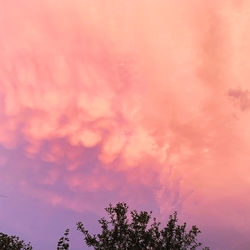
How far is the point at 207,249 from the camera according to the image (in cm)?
4103

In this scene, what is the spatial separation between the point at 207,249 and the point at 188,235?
14.0 feet

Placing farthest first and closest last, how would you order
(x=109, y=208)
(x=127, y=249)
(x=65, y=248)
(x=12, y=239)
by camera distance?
(x=12, y=239), (x=109, y=208), (x=127, y=249), (x=65, y=248)

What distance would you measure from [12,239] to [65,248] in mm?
28522

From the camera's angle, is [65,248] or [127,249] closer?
[65,248]

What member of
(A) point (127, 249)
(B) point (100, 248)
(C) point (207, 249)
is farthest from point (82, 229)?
(C) point (207, 249)

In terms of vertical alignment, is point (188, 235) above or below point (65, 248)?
above

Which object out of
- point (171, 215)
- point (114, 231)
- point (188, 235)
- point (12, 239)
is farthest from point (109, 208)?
point (12, 239)

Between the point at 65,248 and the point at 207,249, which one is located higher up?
the point at 207,249

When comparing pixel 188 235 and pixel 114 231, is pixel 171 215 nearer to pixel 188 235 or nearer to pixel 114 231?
pixel 188 235

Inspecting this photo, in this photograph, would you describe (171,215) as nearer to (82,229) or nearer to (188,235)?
(188,235)

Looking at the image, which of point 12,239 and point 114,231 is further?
point 12,239

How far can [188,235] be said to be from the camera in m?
39.1

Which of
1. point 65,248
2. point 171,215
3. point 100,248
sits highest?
point 171,215

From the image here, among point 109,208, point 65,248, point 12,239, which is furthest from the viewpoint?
point 12,239
